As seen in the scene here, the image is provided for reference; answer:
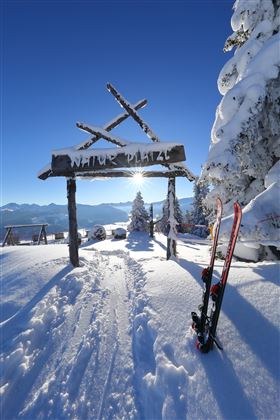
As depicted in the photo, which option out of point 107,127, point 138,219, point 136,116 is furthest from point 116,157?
point 138,219

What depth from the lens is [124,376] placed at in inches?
114

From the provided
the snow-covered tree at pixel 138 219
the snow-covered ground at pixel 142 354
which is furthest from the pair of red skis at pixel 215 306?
the snow-covered tree at pixel 138 219

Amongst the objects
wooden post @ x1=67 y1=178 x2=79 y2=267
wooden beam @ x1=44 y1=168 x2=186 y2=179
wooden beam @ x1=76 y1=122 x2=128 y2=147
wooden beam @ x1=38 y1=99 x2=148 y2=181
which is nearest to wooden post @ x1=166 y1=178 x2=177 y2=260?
wooden beam @ x1=44 y1=168 x2=186 y2=179

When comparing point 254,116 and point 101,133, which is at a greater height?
point 101,133

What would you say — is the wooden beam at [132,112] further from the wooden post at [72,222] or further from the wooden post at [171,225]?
the wooden post at [72,222]

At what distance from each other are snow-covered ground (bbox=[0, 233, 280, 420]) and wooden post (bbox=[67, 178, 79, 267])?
97.2 inches

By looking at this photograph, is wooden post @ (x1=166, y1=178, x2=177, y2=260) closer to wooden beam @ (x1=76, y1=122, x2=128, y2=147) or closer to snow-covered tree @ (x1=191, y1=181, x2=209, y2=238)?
wooden beam @ (x1=76, y1=122, x2=128, y2=147)

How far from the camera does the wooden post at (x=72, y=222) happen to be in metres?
7.79

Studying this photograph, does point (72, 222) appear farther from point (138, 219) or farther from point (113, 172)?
point (138, 219)

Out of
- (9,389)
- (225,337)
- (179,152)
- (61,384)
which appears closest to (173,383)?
(225,337)

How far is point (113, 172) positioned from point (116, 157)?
40.1 inches

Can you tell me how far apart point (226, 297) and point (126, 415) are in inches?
90.8

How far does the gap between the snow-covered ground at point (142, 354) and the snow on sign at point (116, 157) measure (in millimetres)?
3769

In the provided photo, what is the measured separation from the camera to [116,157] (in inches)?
288
